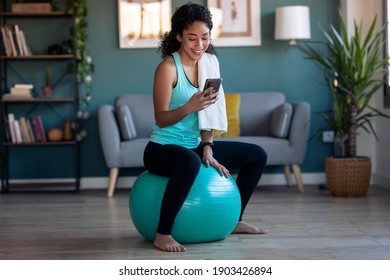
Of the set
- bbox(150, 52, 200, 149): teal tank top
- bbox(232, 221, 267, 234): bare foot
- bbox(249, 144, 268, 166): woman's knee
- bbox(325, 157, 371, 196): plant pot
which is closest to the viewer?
bbox(150, 52, 200, 149): teal tank top

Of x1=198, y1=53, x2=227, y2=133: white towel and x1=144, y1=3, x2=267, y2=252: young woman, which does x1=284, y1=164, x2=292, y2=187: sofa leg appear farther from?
x1=198, y1=53, x2=227, y2=133: white towel

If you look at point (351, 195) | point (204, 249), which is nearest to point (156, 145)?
point (204, 249)

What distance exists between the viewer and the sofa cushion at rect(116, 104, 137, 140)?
5.55 metres

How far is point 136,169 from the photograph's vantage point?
615 centimetres

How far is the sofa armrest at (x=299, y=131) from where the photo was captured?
5.54 metres

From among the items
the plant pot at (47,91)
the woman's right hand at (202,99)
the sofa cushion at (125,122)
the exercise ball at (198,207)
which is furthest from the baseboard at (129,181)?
the woman's right hand at (202,99)

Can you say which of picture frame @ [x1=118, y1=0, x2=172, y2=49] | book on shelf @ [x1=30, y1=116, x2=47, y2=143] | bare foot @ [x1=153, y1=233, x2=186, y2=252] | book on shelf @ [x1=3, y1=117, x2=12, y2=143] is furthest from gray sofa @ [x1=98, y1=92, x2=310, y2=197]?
bare foot @ [x1=153, y1=233, x2=186, y2=252]

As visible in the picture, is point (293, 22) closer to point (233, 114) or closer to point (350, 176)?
point (233, 114)

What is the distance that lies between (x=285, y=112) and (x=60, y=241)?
2550 millimetres

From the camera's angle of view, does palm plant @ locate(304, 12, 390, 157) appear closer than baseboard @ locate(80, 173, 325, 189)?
Yes

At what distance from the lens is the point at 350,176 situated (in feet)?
17.1

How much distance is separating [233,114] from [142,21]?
1137 millimetres

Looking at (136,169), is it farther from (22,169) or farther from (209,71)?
(209,71)

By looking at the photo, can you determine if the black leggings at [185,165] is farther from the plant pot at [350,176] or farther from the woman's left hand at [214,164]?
the plant pot at [350,176]
